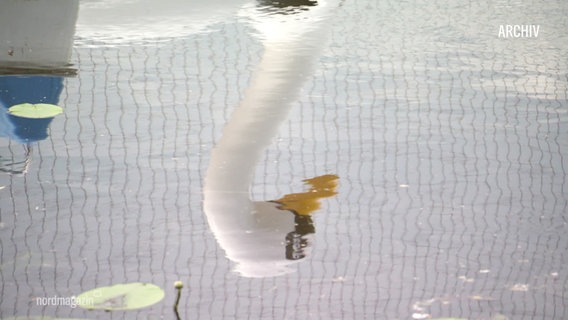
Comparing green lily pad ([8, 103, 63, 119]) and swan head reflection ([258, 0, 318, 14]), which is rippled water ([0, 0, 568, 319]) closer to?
green lily pad ([8, 103, 63, 119])

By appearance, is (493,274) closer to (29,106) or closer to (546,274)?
(546,274)

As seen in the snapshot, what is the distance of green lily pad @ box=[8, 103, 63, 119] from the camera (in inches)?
244

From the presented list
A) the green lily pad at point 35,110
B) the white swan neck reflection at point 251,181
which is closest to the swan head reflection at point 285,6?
the white swan neck reflection at point 251,181

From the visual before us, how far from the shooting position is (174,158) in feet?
18.1

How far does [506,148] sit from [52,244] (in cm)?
240

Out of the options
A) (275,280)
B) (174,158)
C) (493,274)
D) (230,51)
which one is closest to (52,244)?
(275,280)

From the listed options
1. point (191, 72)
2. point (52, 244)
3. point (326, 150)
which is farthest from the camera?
point (191, 72)

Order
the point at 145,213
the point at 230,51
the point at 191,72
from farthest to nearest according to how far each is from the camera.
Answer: the point at 230,51, the point at 191,72, the point at 145,213

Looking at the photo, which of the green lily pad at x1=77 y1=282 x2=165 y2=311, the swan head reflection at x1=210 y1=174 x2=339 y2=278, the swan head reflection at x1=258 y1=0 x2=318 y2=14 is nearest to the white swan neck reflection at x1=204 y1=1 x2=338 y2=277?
the swan head reflection at x1=210 y1=174 x2=339 y2=278

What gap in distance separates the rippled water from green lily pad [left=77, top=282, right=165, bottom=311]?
6 centimetres

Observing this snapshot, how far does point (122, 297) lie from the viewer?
12.4 ft

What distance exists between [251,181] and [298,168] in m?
0.30

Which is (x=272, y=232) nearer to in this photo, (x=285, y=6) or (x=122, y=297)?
(x=122, y=297)

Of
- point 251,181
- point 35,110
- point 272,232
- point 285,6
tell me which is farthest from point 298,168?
point 285,6
